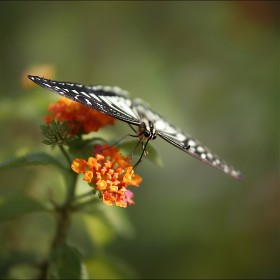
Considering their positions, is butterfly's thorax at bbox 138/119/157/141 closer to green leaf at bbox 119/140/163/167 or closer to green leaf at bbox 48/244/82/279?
green leaf at bbox 119/140/163/167

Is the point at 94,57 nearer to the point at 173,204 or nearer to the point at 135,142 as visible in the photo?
the point at 173,204

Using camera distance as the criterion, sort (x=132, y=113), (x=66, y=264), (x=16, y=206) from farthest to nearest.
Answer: (x=132, y=113) < (x=16, y=206) < (x=66, y=264)

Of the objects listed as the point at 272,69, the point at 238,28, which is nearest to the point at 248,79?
the point at 272,69

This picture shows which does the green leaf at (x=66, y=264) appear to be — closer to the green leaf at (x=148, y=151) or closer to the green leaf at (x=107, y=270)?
the green leaf at (x=107, y=270)

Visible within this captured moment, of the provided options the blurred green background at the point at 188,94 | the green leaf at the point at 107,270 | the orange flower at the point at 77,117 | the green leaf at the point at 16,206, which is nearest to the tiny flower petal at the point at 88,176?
the orange flower at the point at 77,117

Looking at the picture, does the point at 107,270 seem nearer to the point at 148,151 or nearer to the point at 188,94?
the point at 148,151

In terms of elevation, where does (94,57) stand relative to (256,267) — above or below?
above

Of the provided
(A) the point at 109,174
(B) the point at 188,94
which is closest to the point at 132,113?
(A) the point at 109,174

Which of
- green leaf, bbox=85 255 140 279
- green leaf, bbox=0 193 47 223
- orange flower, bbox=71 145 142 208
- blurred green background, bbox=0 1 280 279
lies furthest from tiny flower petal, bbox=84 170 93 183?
blurred green background, bbox=0 1 280 279
